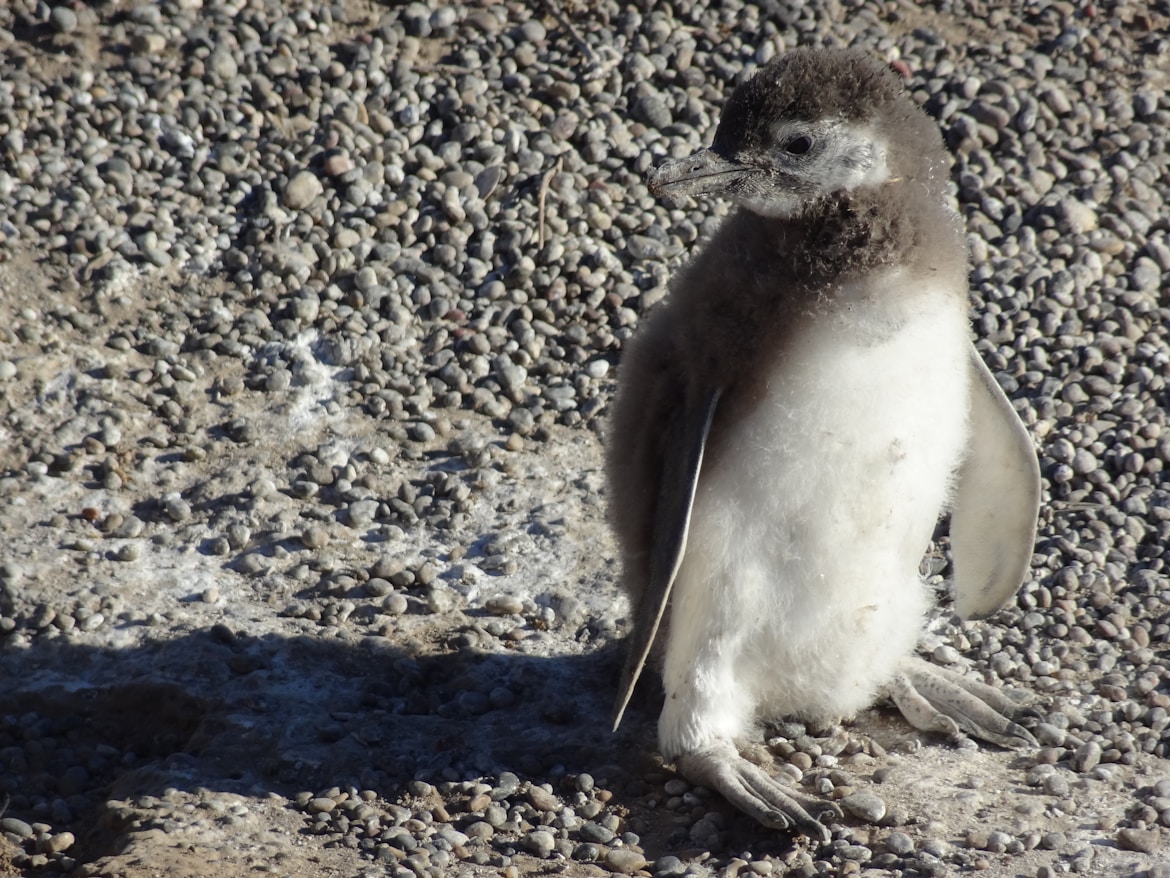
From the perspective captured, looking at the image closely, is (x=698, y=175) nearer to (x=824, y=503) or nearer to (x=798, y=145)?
(x=798, y=145)

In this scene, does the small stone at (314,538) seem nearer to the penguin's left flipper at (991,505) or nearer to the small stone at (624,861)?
the small stone at (624,861)

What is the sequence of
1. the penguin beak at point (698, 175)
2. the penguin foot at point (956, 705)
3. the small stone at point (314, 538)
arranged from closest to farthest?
1. the penguin beak at point (698, 175)
2. the penguin foot at point (956, 705)
3. the small stone at point (314, 538)

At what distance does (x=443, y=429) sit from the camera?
428 cm

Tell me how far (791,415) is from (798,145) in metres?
0.53

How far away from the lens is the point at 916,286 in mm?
2805

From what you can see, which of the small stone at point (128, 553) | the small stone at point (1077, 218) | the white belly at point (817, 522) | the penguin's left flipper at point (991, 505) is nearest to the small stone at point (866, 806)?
the white belly at point (817, 522)

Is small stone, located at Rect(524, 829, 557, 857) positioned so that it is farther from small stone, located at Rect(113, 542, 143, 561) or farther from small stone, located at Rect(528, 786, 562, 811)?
small stone, located at Rect(113, 542, 143, 561)

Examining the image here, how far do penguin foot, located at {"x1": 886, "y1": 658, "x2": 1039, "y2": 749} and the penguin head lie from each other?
3.84 feet

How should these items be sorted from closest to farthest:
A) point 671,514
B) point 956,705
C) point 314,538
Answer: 1. point 671,514
2. point 956,705
3. point 314,538

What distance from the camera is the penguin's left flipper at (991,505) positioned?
3326mm

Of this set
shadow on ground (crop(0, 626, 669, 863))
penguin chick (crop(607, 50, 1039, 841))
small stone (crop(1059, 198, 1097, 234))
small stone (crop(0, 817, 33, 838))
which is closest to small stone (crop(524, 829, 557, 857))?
shadow on ground (crop(0, 626, 669, 863))

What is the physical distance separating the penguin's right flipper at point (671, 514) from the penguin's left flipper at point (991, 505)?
746 mm

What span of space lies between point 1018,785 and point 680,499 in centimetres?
99

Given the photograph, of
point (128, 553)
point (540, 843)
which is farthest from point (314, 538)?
point (540, 843)
